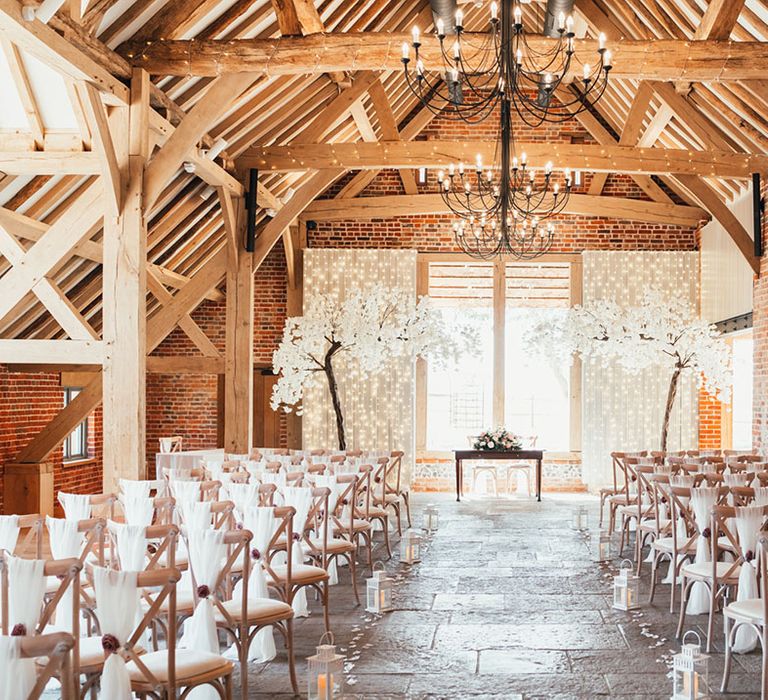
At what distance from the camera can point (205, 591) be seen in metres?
4.29

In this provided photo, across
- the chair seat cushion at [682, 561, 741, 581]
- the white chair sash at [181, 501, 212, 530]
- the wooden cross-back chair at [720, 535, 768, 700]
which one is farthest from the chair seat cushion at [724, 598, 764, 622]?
the white chair sash at [181, 501, 212, 530]

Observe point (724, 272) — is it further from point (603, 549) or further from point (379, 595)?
point (379, 595)

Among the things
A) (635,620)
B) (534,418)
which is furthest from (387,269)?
(635,620)

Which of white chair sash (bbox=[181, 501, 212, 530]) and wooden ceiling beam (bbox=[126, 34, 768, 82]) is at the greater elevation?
wooden ceiling beam (bbox=[126, 34, 768, 82])

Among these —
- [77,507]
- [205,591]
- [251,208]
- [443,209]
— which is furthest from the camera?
[443,209]

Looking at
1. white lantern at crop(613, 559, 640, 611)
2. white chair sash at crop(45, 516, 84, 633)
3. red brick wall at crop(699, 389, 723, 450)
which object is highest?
red brick wall at crop(699, 389, 723, 450)

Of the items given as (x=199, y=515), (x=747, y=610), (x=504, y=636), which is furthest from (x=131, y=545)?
(x=747, y=610)

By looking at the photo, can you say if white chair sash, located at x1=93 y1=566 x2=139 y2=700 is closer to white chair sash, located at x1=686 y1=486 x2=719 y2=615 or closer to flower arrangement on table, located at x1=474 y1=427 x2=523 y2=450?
white chair sash, located at x1=686 y1=486 x2=719 y2=615

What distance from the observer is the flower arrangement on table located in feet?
44.2

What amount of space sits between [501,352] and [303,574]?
9796 millimetres

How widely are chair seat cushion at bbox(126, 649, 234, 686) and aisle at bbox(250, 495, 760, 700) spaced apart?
0.93 metres

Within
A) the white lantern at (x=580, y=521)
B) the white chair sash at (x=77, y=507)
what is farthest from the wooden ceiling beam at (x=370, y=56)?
the white lantern at (x=580, y=521)

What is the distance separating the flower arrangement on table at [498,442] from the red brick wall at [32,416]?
565cm

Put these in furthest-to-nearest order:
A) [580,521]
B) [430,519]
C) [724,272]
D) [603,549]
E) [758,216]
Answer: [724,272] → [758,216] → [580,521] → [430,519] → [603,549]
